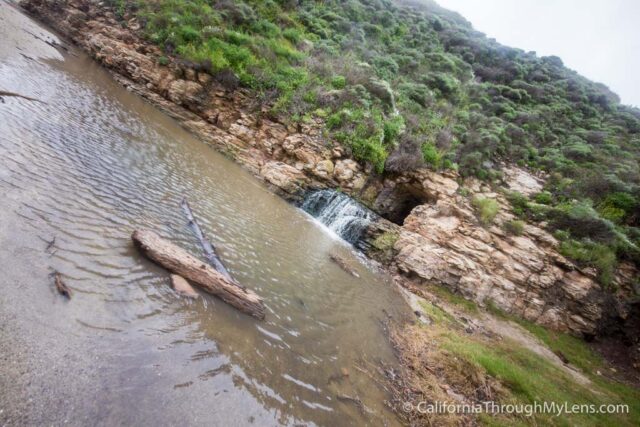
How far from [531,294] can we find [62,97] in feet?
61.8

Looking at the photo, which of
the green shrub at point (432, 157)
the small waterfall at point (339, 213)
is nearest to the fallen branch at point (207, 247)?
the small waterfall at point (339, 213)

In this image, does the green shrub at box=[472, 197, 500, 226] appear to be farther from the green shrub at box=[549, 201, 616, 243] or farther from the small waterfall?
the small waterfall

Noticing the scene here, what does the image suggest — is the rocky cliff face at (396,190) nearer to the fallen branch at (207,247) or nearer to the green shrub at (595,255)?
the green shrub at (595,255)

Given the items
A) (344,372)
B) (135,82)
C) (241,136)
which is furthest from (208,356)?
(135,82)

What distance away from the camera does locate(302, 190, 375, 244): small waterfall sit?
13.2 metres

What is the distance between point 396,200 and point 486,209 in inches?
186

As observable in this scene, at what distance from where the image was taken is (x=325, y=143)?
15570 millimetres

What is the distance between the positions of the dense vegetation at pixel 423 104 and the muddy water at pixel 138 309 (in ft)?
33.1

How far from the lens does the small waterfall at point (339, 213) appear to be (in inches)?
520

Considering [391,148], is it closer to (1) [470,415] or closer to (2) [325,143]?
(2) [325,143]

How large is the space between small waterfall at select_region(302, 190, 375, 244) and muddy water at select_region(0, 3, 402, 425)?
474cm

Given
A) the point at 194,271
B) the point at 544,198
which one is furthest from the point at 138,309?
the point at 544,198

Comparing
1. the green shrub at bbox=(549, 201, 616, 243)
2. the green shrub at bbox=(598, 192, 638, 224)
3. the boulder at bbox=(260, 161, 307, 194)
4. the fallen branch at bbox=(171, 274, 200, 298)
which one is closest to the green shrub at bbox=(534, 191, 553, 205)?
the green shrub at bbox=(549, 201, 616, 243)

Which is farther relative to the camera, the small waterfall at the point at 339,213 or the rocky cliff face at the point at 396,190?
the small waterfall at the point at 339,213
